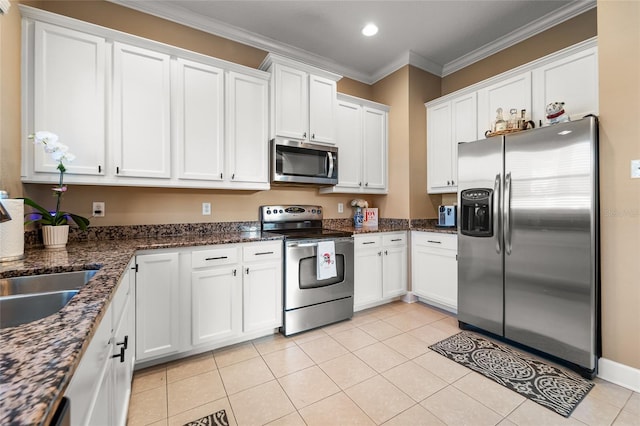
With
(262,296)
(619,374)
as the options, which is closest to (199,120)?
(262,296)

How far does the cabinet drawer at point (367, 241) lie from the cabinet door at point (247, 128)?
1.16m

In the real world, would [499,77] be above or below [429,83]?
below

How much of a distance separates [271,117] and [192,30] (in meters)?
1.15

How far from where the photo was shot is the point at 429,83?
3652 mm

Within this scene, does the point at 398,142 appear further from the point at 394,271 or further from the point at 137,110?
the point at 137,110

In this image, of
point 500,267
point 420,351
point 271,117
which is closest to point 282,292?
point 420,351

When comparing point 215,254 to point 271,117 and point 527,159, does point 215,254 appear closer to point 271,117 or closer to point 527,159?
point 271,117

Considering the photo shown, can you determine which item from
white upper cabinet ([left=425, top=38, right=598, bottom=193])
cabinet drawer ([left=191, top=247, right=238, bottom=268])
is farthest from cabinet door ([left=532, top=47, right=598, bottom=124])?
cabinet drawer ([left=191, top=247, right=238, bottom=268])

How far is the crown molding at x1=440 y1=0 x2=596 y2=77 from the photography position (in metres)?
2.56

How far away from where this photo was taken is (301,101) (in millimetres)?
2912

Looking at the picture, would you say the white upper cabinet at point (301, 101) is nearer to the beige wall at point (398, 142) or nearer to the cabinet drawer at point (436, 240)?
the beige wall at point (398, 142)

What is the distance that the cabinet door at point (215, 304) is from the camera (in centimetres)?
215

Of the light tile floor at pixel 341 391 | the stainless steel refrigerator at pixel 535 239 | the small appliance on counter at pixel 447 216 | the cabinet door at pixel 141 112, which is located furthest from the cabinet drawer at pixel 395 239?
the cabinet door at pixel 141 112

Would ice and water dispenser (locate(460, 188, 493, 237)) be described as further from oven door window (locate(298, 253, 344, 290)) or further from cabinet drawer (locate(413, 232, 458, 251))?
oven door window (locate(298, 253, 344, 290))
